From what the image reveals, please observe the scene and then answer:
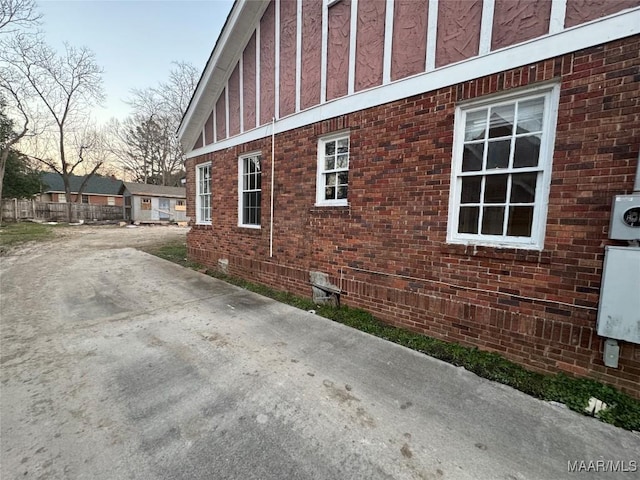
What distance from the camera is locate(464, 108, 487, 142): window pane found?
3.47 metres

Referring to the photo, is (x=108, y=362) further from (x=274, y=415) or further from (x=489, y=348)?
(x=489, y=348)

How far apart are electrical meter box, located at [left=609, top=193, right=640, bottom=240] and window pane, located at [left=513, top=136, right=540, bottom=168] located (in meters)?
0.83

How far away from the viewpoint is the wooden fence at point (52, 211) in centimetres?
2516

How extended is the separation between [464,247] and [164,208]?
3177 cm

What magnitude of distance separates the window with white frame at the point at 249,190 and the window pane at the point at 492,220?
4738mm

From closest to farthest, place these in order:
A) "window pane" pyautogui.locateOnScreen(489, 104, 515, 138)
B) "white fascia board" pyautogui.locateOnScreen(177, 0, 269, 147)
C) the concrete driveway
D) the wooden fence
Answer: the concrete driveway
"window pane" pyautogui.locateOnScreen(489, 104, 515, 138)
"white fascia board" pyautogui.locateOnScreen(177, 0, 269, 147)
the wooden fence

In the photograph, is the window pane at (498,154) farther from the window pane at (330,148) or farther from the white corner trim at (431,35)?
the window pane at (330,148)

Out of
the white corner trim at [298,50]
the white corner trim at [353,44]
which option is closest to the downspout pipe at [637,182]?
the white corner trim at [353,44]

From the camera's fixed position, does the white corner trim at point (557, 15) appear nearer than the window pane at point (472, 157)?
Yes

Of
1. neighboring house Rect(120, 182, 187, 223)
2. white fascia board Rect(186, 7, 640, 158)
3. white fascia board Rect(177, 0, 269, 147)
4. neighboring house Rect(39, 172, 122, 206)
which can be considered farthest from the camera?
neighboring house Rect(39, 172, 122, 206)

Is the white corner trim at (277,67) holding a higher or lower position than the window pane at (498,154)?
higher

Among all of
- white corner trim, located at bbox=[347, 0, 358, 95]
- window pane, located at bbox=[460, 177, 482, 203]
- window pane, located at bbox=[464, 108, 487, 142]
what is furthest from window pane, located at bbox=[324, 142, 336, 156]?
window pane, located at bbox=[460, 177, 482, 203]

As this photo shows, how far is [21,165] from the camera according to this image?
26578 mm

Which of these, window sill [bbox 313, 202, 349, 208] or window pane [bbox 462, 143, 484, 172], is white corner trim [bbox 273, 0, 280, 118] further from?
window pane [bbox 462, 143, 484, 172]
